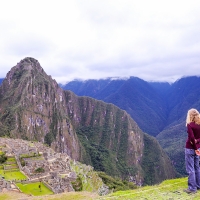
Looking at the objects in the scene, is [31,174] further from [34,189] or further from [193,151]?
[193,151]

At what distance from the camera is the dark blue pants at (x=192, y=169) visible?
414 inches

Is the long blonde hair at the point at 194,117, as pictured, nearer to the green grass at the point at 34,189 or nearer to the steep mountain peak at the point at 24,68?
the green grass at the point at 34,189

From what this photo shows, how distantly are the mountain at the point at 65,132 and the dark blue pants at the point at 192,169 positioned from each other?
96.4 meters

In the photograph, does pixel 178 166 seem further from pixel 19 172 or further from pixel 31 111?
pixel 19 172

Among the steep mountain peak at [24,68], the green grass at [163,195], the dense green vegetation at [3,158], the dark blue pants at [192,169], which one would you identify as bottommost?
the dense green vegetation at [3,158]

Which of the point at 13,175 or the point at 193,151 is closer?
the point at 193,151

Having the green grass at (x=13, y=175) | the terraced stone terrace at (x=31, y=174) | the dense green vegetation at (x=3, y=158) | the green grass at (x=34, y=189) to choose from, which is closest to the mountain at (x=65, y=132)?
the terraced stone terrace at (x=31, y=174)

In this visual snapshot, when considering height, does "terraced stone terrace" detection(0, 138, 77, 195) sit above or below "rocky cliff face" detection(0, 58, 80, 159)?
below

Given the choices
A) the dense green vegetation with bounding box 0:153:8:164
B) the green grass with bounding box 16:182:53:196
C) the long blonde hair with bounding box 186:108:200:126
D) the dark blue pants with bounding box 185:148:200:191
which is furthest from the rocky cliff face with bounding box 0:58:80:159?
the long blonde hair with bounding box 186:108:200:126

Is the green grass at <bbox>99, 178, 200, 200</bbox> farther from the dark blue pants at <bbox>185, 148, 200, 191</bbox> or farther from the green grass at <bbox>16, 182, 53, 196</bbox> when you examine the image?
the green grass at <bbox>16, 182, 53, 196</bbox>

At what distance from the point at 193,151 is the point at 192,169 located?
749mm

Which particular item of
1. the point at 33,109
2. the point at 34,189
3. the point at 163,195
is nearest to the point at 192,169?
the point at 163,195

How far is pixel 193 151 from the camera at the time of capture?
35.5 feet

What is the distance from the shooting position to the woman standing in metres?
10.5
